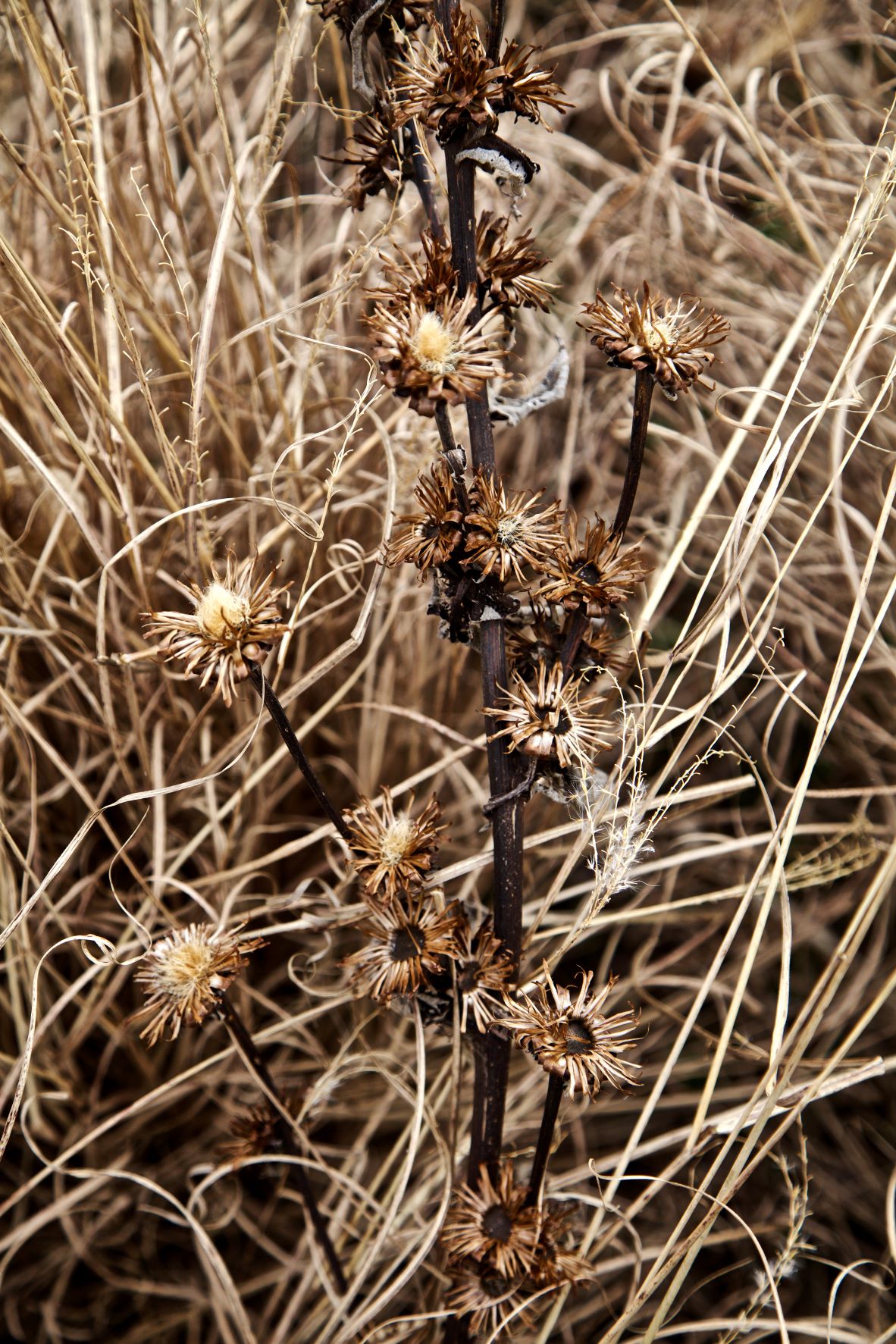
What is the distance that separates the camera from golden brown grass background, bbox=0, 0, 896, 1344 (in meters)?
0.77

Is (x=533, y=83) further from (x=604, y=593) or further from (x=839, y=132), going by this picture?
(x=839, y=132)

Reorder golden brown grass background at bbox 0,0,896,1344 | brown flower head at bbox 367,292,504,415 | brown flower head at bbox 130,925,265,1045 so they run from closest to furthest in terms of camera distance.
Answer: brown flower head at bbox 367,292,504,415 → brown flower head at bbox 130,925,265,1045 → golden brown grass background at bbox 0,0,896,1344

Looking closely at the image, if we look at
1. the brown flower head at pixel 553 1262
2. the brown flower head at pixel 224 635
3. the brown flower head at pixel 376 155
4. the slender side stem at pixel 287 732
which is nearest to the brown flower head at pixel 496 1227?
the brown flower head at pixel 553 1262

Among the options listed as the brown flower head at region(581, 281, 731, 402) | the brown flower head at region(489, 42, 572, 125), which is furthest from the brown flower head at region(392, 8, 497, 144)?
the brown flower head at region(581, 281, 731, 402)

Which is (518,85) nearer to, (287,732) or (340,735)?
(287,732)

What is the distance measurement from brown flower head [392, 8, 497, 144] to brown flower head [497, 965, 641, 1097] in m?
0.44

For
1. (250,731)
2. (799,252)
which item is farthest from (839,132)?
(250,731)

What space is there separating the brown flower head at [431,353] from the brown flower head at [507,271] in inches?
1.9

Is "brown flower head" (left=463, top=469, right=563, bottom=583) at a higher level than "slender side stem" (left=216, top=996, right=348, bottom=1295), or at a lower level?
higher

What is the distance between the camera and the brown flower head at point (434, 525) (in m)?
0.51

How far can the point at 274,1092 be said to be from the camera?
66 cm

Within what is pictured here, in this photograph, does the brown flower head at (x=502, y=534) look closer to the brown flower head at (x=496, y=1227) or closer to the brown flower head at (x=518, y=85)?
the brown flower head at (x=518, y=85)

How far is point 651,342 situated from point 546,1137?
437 millimetres

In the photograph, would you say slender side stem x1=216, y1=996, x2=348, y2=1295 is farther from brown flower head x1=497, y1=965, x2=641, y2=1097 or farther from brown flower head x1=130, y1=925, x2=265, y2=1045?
brown flower head x1=497, y1=965, x2=641, y2=1097
